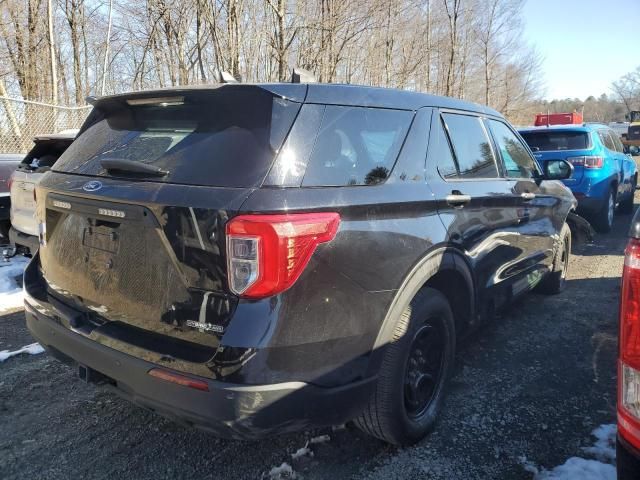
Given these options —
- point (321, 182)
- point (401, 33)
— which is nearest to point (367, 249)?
point (321, 182)

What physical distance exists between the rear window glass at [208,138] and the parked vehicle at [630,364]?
4.30 ft

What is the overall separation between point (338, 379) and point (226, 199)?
2.95 ft

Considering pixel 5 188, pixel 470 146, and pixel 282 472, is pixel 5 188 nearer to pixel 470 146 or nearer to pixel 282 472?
pixel 282 472

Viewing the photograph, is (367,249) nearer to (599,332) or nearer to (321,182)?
(321,182)

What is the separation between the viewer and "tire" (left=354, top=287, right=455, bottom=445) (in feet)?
7.89

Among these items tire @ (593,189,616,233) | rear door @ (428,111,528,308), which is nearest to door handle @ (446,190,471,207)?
→ rear door @ (428,111,528,308)

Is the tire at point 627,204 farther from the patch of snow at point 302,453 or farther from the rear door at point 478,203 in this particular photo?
the patch of snow at point 302,453

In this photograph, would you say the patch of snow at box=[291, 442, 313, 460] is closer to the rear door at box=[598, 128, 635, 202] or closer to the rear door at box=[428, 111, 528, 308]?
the rear door at box=[428, 111, 528, 308]

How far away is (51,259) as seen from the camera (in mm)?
2641

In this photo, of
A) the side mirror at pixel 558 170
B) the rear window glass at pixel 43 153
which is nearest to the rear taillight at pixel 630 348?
the side mirror at pixel 558 170

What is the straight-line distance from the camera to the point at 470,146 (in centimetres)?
331

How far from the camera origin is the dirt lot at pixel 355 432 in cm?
251

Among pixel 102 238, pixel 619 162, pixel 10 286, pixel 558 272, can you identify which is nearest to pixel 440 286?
pixel 102 238

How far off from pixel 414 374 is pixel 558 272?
3.17m
